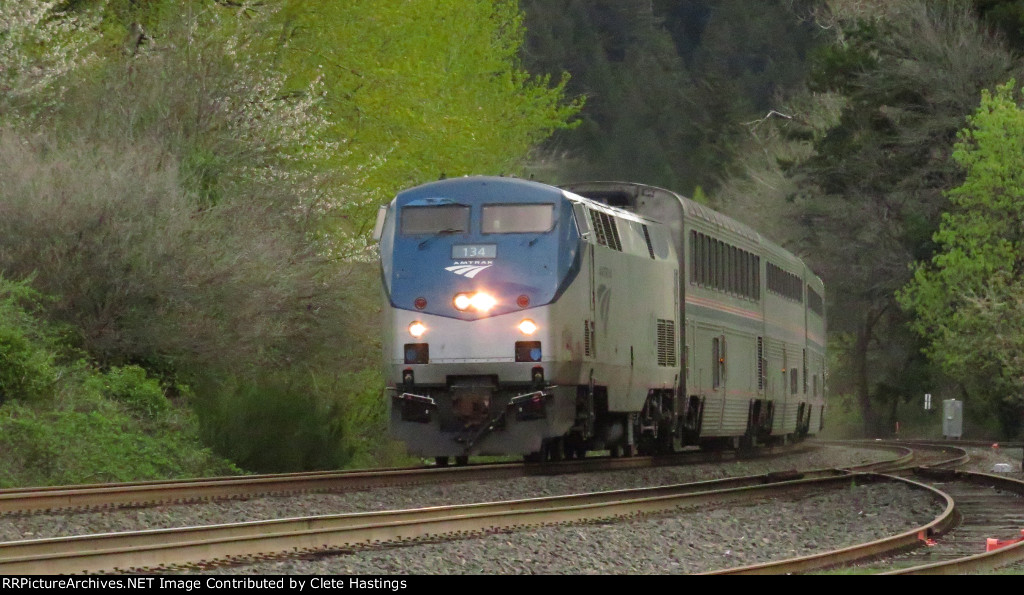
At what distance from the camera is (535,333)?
1872 centimetres

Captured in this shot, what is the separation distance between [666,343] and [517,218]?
424 centimetres

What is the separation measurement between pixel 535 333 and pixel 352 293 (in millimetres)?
8158

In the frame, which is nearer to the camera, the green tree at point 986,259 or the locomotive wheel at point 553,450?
the locomotive wheel at point 553,450

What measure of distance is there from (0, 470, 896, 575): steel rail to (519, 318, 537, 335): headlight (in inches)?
92.1

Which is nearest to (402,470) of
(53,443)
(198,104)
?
(53,443)

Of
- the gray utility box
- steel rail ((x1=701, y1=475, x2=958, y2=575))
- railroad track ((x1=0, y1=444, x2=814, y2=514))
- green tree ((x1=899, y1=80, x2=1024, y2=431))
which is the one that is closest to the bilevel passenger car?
railroad track ((x1=0, y1=444, x2=814, y2=514))

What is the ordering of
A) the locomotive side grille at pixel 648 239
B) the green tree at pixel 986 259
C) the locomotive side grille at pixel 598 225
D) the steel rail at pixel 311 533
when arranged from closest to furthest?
the steel rail at pixel 311 533
the locomotive side grille at pixel 598 225
the locomotive side grille at pixel 648 239
the green tree at pixel 986 259

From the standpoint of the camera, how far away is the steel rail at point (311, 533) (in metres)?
9.91

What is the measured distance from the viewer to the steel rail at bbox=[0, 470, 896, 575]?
991cm

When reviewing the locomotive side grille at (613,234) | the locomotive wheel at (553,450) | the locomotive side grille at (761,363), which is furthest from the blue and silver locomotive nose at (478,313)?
the locomotive side grille at (761,363)

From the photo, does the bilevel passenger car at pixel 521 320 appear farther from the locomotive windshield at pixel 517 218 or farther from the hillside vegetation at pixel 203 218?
the hillside vegetation at pixel 203 218
